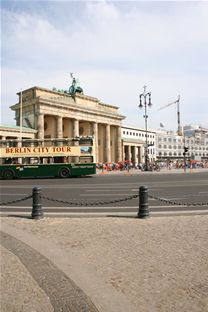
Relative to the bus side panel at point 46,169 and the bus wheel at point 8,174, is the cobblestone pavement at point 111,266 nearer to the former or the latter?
the bus side panel at point 46,169

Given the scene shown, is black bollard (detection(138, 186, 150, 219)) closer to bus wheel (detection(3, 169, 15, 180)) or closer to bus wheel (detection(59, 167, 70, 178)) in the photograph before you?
bus wheel (detection(59, 167, 70, 178))

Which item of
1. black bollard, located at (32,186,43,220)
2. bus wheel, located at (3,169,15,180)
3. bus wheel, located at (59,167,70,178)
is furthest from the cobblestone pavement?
bus wheel, located at (3,169,15,180)

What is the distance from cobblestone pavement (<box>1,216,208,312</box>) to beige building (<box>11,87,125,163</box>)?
51512mm

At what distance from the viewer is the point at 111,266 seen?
18.0 ft

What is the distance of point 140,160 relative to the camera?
4555 inches

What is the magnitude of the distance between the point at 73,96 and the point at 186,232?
72.9 meters

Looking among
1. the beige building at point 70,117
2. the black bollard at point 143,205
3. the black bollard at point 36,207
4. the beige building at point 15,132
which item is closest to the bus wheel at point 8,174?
the black bollard at point 36,207

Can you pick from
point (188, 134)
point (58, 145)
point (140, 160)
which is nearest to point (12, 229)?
point (58, 145)

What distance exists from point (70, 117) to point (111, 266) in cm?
7064

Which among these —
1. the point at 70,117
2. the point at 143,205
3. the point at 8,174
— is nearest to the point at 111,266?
the point at 143,205

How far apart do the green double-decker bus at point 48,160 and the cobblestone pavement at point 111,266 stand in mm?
23166

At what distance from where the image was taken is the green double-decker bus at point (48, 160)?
32.1m

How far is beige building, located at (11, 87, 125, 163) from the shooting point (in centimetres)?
6825

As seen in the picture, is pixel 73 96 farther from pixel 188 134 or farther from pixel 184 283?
pixel 188 134
